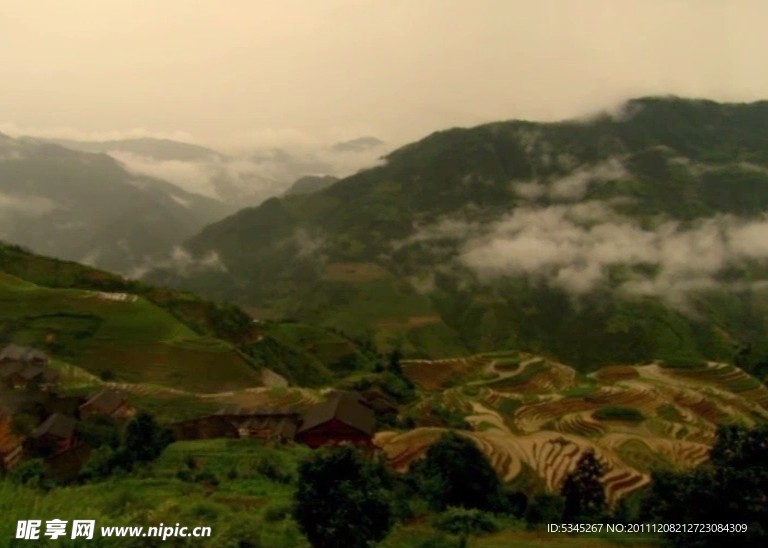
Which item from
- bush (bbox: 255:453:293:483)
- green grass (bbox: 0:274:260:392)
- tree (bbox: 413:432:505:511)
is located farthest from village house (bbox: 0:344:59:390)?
tree (bbox: 413:432:505:511)

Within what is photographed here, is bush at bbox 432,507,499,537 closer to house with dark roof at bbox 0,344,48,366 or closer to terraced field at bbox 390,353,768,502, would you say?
terraced field at bbox 390,353,768,502

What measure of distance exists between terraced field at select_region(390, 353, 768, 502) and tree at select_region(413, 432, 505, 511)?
1099 centimetres

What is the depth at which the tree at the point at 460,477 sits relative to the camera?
28.0m

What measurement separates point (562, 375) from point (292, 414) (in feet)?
197

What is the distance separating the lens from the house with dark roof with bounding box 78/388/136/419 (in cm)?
4378

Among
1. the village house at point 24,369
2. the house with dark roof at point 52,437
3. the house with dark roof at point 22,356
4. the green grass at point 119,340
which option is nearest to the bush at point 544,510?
the house with dark roof at point 52,437

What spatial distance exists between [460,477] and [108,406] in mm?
27062

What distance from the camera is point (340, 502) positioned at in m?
18.0

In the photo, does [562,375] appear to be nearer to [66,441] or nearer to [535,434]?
[535,434]

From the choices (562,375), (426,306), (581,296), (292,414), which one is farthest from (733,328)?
(292,414)

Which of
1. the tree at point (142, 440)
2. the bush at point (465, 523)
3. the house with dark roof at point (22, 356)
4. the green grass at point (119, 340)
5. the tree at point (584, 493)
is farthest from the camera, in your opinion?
the green grass at point (119, 340)

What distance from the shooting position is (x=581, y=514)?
96.9 feet

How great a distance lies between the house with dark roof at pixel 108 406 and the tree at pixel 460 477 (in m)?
23.3

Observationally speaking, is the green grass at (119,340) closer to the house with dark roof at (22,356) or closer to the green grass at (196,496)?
the house with dark roof at (22,356)
